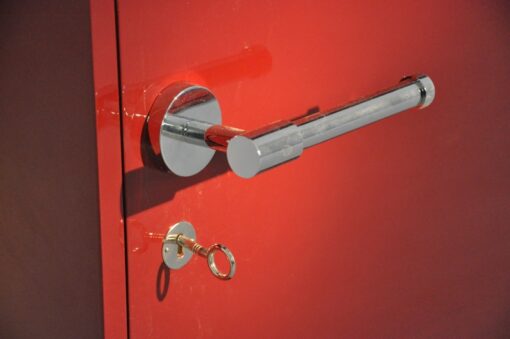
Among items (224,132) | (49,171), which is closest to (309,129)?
(224,132)

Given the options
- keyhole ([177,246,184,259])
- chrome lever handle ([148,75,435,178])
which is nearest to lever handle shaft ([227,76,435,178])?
chrome lever handle ([148,75,435,178])

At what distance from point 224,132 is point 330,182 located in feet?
0.57

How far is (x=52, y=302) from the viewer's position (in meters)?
0.55

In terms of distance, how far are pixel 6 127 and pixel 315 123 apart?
0.28 m

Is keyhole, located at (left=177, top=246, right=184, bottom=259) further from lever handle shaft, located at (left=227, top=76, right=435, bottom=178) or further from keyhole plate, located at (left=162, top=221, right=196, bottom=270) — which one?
lever handle shaft, located at (left=227, top=76, right=435, bottom=178)

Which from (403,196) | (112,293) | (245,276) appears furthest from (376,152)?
(112,293)

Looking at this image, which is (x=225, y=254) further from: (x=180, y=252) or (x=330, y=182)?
(x=330, y=182)

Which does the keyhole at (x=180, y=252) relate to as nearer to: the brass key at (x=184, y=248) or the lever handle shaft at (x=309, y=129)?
the brass key at (x=184, y=248)

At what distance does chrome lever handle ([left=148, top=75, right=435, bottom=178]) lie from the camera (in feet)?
1.32

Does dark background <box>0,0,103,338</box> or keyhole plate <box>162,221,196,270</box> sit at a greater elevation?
dark background <box>0,0,103,338</box>

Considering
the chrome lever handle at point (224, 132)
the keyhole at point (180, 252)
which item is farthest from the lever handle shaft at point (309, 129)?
the keyhole at point (180, 252)

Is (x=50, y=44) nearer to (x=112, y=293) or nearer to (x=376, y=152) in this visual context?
(x=112, y=293)

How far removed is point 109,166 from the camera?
1.40 feet

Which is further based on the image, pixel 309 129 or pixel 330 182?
pixel 330 182
